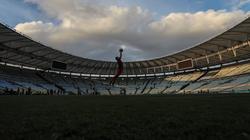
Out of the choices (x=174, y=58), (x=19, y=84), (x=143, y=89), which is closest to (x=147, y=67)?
(x=143, y=89)

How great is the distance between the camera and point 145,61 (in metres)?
64.7

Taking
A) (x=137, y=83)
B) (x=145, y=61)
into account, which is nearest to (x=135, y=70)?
(x=137, y=83)

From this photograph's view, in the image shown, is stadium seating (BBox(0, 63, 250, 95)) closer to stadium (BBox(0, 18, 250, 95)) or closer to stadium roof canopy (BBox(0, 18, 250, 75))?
stadium (BBox(0, 18, 250, 95))

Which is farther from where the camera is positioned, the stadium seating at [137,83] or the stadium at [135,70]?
the stadium seating at [137,83]

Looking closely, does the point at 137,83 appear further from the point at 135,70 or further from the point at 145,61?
the point at 145,61

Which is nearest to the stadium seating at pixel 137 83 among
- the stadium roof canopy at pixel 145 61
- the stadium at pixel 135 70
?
the stadium at pixel 135 70

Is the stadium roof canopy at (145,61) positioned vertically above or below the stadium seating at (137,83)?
above

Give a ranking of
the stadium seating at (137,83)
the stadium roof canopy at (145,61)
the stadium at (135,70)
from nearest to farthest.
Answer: the stadium roof canopy at (145,61)
the stadium at (135,70)
the stadium seating at (137,83)

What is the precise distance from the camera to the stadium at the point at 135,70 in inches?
1663

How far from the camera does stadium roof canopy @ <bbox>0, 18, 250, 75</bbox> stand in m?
39.3

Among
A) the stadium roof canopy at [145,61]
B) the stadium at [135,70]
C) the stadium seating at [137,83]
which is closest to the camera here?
the stadium roof canopy at [145,61]

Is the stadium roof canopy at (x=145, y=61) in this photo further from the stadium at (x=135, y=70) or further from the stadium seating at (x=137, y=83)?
the stadium seating at (x=137, y=83)

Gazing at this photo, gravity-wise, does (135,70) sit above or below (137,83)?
above

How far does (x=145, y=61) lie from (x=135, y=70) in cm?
1108
